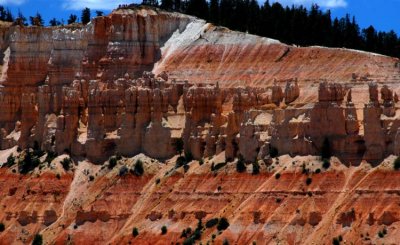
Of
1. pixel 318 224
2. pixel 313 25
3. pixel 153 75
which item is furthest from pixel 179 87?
pixel 318 224

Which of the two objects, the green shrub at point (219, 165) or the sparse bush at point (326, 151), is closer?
the sparse bush at point (326, 151)

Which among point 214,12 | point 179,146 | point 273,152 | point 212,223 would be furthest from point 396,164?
point 214,12

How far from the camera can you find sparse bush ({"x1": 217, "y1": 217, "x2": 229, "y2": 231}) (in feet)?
439

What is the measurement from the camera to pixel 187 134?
5827 inches

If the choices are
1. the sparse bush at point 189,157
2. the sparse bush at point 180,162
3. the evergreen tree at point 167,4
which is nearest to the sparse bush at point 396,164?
the sparse bush at point 189,157

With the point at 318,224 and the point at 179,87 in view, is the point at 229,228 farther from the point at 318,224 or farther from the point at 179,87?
the point at 179,87

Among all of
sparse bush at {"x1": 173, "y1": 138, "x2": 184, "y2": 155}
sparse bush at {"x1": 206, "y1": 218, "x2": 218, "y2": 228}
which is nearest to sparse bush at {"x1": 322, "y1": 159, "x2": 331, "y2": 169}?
sparse bush at {"x1": 206, "y1": 218, "x2": 218, "y2": 228}

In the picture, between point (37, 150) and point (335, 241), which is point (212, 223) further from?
point (37, 150)

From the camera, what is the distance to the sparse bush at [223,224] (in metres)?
134

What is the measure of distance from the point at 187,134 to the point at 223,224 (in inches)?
632

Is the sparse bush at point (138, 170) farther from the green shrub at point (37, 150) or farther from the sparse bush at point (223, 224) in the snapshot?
the sparse bush at point (223, 224)

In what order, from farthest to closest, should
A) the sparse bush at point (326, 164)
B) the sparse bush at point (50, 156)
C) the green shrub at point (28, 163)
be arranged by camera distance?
the green shrub at point (28, 163)
the sparse bush at point (50, 156)
the sparse bush at point (326, 164)

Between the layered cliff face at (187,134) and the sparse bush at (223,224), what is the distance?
452mm

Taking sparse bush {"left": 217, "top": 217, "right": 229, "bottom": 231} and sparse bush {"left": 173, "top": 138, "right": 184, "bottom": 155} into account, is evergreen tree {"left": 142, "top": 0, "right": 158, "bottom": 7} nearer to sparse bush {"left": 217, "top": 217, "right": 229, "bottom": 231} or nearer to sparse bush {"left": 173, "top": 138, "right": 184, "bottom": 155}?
sparse bush {"left": 173, "top": 138, "right": 184, "bottom": 155}
